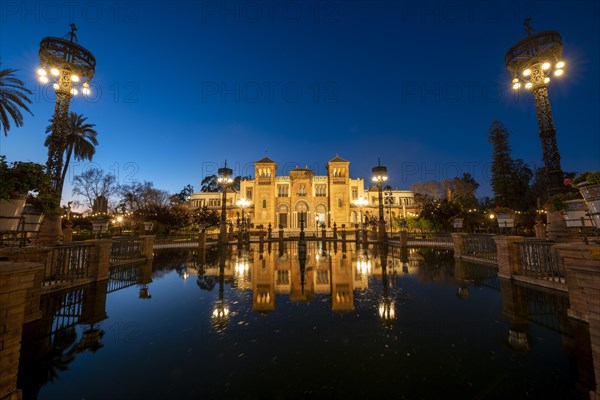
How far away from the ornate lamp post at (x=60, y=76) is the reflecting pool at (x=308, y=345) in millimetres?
6785

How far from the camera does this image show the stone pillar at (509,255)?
719cm

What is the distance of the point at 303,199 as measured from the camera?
47156 millimetres

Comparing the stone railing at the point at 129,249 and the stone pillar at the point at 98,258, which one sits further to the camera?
the stone railing at the point at 129,249

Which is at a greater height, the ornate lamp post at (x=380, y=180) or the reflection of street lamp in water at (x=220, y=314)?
the ornate lamp post at (x=380, y=180)

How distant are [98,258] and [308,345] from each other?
7369mm

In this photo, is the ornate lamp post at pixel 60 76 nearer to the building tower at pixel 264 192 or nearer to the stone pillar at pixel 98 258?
the stone pillar at pixel 98 258

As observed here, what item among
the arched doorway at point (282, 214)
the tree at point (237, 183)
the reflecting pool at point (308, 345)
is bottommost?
the reflecting pool at point (308, 345)

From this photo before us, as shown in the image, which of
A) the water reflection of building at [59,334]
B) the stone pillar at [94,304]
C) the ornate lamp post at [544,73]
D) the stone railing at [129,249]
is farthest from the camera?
the stone railing at [129,249]

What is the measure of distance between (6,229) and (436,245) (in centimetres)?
2079

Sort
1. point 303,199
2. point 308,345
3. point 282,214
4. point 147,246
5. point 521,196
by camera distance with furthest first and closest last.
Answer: point 282,214 < point 303,199 < point 521,196 < point 147,246 < point 308,345

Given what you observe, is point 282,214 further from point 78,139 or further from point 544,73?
point 544,73

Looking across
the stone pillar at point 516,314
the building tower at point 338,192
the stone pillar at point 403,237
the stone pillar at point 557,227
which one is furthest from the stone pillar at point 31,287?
the building tower at point 338,192

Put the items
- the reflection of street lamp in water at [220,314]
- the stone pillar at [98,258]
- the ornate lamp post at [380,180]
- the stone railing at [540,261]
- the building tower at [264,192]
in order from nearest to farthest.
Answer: the reflection of street lamp in water at [220,314], the stone railing at [540,261], the stone pillar at [98,258], the ornate lamp post at [380,180], the building tower at [264,192]

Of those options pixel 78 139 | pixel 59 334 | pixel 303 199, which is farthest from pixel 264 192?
pixel 59 334
